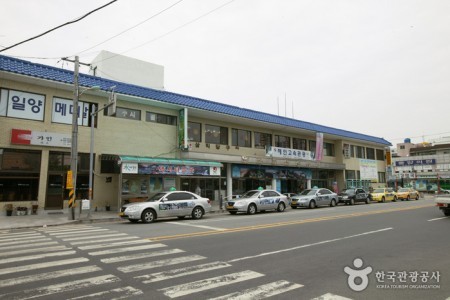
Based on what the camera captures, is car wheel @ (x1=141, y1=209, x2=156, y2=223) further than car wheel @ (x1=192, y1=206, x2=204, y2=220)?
No

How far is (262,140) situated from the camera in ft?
103

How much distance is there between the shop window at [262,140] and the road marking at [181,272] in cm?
2421

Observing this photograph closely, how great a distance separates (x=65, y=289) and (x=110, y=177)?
1645cm

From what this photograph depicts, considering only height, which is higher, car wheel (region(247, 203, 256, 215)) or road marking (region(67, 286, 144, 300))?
car wheel (region(247, 203, 256, 215))

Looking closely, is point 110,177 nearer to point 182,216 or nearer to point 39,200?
point 39,200

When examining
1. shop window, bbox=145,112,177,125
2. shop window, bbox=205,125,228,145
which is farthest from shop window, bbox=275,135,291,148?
shop window, bbox=145,112,177,125

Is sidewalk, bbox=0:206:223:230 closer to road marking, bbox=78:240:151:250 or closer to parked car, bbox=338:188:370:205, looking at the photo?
road marking, bbox=78:240:151:250

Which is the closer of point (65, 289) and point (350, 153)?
point (65, 289)

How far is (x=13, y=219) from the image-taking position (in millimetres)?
15891

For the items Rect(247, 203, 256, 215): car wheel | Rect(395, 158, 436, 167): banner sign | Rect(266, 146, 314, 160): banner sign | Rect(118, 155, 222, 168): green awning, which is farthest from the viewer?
Rect(395, 158, 436, 167): banner sign

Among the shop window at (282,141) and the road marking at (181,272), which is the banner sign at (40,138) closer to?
the road marking at (181,272)

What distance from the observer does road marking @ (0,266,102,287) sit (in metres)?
5.61

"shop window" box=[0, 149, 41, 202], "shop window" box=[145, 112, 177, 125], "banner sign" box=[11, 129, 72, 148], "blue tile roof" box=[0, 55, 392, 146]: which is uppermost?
"blue tile roof" box=[0, 55, 392, 146]

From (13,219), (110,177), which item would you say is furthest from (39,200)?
(110,177)
